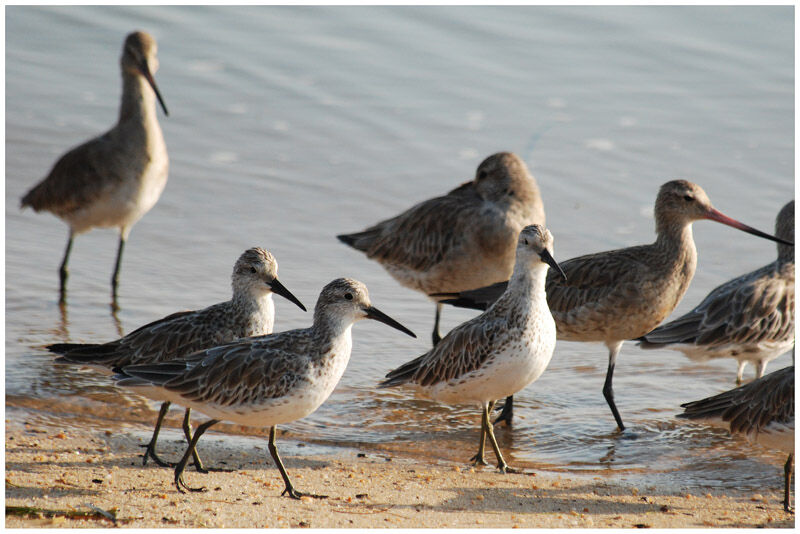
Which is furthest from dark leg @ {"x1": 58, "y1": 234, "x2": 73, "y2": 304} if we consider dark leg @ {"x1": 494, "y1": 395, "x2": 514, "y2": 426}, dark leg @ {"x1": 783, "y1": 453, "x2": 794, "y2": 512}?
dark leg @ {"x1": 783, "y1": 453, "x2": 794, "y2": 512}

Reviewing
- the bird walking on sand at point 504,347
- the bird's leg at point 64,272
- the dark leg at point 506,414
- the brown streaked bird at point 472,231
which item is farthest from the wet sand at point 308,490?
the bird's leg at point 64,272

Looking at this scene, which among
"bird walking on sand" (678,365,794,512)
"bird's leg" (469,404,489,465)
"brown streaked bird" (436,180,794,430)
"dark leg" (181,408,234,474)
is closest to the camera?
"bird walking on sand" (678,365,794,512)

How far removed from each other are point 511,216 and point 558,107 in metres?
5.33

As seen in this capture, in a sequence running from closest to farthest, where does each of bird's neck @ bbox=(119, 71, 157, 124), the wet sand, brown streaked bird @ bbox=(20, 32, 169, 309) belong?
the wet sand
brown streaked bird @ bbox=(20, 32, 169, 309)
bird's neck @ bbox=(119, 71, 157, 124)

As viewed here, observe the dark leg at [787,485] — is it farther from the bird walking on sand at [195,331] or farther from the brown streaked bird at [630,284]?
the bird walking on sand at [195,331]

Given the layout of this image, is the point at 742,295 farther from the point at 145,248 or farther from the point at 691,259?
the point at 145,248

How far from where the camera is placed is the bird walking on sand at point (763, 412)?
615 cm

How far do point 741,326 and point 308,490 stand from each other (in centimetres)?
358

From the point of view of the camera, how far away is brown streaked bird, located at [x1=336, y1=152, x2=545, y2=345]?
29.8 feet

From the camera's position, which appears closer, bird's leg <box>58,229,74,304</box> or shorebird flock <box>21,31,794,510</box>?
shorebird flock <box>21,31,794,510</box>

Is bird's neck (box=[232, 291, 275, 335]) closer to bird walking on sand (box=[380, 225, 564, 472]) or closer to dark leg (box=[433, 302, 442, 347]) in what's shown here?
bird walking on sand (box=[380, 225, 564, 472])

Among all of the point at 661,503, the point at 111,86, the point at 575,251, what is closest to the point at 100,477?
the point at 661,503

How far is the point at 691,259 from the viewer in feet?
26.7

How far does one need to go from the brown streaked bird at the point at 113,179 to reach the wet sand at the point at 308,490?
3.10 m
